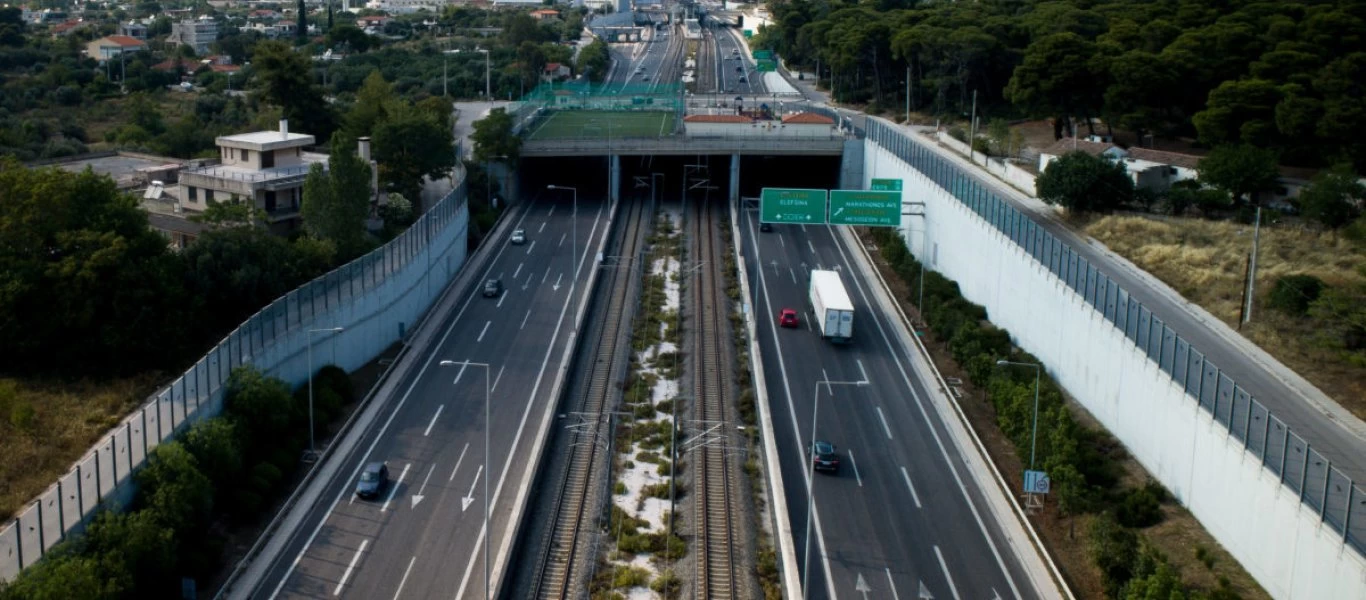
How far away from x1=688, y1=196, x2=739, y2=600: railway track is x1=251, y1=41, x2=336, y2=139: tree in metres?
27.3

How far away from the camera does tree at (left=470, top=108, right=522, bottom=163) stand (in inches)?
2997

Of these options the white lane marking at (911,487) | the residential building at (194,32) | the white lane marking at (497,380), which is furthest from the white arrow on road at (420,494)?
the residential building at (194,32)

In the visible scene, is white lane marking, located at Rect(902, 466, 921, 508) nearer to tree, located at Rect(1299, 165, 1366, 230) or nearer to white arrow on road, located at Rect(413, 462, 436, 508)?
white arrow on road, located at Rect(413, 462, 436, 508)

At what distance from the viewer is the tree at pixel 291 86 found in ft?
251

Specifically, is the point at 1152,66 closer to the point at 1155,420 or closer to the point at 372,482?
the point at 1155,420

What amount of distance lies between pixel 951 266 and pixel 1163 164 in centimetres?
1253

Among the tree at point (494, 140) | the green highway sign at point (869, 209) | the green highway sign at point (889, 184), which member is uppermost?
the tree at point (494, 140)

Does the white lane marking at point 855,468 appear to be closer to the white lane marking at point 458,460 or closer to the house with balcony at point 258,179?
the white lane marking at point 458,460

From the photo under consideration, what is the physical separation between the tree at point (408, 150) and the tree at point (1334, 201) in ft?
144

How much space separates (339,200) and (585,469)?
19.7m

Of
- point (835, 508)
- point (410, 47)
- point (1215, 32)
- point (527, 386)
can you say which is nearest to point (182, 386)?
point (527, 386)

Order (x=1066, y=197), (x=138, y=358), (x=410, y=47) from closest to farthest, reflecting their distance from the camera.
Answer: (x=138, y=358) < (x=1066, y=197) < (x=410, y=47)

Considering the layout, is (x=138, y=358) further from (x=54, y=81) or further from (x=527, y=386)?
(x=54, y=81)

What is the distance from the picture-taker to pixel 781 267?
6662 cm
